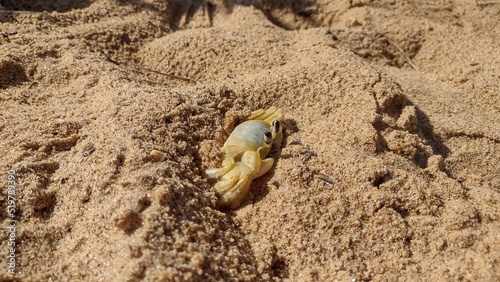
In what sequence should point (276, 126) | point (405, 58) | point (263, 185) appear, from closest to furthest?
point (263, 185) → point (276, 126) → point (405, 58)

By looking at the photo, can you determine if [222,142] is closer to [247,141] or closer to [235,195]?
[247,141]

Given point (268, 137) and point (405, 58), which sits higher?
point (405, 58)

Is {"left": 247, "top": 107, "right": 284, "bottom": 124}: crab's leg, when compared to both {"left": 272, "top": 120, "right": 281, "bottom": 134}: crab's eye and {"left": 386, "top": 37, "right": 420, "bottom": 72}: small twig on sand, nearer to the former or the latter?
{"left": 272, "top": 120, "right": 281, "bottom": 134}: crab's eye

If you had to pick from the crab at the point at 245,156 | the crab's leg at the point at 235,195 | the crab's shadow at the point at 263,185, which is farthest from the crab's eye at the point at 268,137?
the crab's leg at the point at 235,195

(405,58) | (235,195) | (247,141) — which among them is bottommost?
(235,195)

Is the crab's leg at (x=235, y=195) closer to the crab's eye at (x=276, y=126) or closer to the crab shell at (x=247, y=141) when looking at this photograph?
the crab shell at (x=247, y=141)

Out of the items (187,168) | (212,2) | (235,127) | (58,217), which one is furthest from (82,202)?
(212,2)

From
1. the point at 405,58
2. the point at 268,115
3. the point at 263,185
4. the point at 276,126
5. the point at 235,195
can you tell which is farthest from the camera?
the point at 405,58

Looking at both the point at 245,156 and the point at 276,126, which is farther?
the point at 276,126

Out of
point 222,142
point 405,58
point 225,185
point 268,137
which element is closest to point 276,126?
point 268,137
